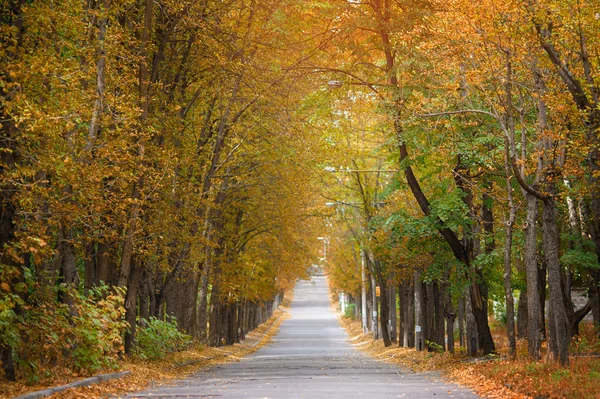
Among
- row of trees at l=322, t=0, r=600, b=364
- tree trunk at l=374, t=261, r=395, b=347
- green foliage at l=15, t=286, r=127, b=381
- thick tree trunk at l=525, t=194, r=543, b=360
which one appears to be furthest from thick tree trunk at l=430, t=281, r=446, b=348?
green foliage at l=15, t=286, r=127, b=381

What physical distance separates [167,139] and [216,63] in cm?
347

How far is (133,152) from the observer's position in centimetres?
2331

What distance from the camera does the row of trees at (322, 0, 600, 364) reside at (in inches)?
707

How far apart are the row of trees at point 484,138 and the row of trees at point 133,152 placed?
Answer: 2.84 metres

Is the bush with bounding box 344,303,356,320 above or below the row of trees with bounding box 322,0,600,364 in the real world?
below

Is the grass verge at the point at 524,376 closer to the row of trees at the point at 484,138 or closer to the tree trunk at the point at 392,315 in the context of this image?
the row of trees at the point at 484,138

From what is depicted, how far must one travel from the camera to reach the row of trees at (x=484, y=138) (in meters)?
18.0

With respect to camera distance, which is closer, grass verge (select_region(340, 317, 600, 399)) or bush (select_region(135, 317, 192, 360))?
grass verge (select_region(340, 317, 600, 399))

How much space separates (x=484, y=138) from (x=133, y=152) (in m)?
9.18

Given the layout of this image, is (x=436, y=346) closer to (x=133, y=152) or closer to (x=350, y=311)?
(x=133, y=152)

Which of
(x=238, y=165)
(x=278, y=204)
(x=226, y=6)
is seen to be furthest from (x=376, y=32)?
(x=278, y=204)

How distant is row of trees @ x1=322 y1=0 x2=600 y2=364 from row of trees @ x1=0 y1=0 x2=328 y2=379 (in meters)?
2.84

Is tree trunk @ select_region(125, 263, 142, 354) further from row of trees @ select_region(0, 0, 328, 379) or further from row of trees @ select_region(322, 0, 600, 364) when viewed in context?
row of trees @ select_region(322, 0, 600, 364)

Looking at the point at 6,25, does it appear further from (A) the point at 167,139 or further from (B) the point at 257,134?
(B) the point at 257,134
